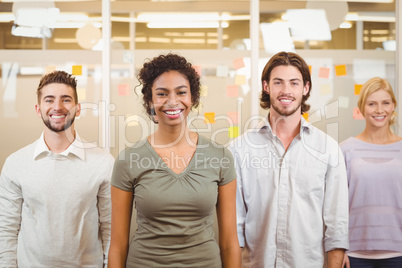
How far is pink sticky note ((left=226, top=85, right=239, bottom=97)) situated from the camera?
3.45m

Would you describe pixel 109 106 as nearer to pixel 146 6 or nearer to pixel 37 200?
pixel 146 6

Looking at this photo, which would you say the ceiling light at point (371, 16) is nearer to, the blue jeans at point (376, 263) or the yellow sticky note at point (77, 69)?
the blue jeans at point (376, 263)

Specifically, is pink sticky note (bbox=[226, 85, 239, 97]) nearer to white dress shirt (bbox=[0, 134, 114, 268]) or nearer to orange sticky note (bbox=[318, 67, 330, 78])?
orange sticky note (bbox=[318, 67, 330, 78])

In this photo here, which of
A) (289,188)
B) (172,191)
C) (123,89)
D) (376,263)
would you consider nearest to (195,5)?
(123,89)

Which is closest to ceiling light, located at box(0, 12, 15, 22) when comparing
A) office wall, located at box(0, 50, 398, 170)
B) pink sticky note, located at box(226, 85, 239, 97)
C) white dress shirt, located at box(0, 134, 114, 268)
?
office wall, located at box(0, 50, 398, 170)

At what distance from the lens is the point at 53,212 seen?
2248 millimetres

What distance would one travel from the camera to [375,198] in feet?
8.38

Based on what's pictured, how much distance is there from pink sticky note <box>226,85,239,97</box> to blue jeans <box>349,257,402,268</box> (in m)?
1.53

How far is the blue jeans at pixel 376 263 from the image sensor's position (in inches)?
98.1

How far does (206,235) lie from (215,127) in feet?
5.78

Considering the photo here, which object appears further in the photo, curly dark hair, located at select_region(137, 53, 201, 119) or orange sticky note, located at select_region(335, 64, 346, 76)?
orange sticky note, located at select_region(335, 64, 346, 76)

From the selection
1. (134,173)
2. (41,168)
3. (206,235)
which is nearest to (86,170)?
(41,168)

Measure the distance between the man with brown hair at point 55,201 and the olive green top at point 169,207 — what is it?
582 mm

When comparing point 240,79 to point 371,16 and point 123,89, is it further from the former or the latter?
point 371,16
